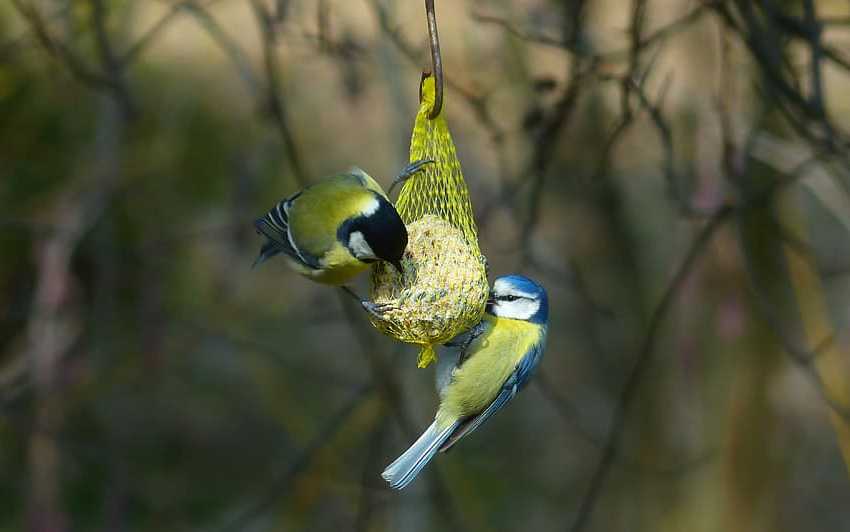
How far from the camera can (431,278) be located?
186 centimetres

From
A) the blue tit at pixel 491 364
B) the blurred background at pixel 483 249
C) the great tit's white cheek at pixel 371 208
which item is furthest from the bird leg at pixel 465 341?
the blurred background at pixel 483 249

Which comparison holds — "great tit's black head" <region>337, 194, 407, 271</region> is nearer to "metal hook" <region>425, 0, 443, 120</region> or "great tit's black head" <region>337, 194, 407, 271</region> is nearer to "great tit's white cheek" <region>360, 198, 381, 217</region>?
"great tit's white cheek" <region>360, 198, 381, 217</region>

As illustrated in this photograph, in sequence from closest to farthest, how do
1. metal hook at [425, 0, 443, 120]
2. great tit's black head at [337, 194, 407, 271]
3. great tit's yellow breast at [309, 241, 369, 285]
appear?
metal hook at [425, 0, 443, 120]
great tit's black head at [337, 194, 407, 271]
great tit's yellow breast at [309, 241, 369, 285]

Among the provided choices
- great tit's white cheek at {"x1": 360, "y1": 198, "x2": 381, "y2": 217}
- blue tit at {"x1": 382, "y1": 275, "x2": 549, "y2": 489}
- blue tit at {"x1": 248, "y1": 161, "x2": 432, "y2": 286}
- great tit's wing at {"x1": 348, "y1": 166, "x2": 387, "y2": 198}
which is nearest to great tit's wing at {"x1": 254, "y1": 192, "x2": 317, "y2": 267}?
blue tit at {"x1": 248, "y1": 161, "x2": 432, "y2": 286}

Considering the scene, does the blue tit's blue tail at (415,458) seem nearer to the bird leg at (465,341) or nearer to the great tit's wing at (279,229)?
the bird leg at (465,341)

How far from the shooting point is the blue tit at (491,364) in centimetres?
224

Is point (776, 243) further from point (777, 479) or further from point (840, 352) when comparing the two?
point (777, 479)

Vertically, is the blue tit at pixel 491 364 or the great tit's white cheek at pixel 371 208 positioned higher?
the great tit's white cheek at pixel 371 208

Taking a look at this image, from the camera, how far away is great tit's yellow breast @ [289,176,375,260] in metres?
2.28

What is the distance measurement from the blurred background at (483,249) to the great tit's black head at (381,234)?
2.20 ft

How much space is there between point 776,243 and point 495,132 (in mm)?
1422

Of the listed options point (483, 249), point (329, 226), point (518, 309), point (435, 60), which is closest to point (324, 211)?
point (329, 226)

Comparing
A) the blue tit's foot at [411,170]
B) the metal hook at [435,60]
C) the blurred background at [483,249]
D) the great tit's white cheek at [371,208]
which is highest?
the metal hook at [435,60]

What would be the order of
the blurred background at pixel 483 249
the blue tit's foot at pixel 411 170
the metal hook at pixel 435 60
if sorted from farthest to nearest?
the blurred background at pixel 483 249, the blue tit's foot at pixel 411 170, the metal hook at pixel 435 60
